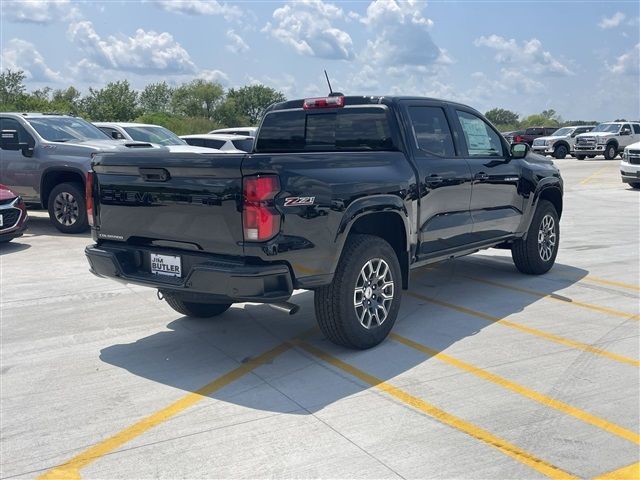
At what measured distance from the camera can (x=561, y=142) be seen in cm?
3575

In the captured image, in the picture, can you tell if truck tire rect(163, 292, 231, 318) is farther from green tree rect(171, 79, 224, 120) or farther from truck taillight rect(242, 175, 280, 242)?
green tree rect(171, 79, 224, 120)

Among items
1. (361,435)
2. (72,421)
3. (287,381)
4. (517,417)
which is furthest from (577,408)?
(72,421)

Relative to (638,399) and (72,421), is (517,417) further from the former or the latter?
(72,421)

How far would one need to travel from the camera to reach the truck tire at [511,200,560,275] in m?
7.76

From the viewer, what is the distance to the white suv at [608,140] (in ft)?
106

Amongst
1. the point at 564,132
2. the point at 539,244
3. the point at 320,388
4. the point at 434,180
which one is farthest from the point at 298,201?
the point at 564,132

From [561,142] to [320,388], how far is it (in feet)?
113

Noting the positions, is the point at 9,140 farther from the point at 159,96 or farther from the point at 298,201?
the point at 159,96

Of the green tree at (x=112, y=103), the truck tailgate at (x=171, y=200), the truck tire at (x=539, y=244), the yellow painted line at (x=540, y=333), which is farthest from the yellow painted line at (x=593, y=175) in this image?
the green tree at (x=112, y=103)

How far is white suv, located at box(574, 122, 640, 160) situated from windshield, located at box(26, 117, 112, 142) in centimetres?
2683

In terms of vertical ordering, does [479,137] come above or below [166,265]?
above

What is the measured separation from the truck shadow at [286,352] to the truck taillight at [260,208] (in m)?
1.06

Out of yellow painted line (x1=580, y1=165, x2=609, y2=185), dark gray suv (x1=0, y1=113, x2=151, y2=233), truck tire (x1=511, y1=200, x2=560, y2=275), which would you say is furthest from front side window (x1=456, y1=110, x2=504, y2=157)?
yellow painted line (x1=580, y1=165, x2=609, y2=185)

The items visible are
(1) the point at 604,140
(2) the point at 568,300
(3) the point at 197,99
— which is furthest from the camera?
(3) the point at 197,99
